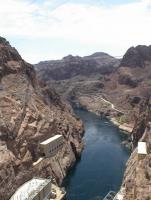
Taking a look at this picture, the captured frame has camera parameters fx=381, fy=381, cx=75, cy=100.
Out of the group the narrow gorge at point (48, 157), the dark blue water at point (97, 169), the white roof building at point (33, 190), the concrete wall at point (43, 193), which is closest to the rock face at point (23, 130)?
the narrow gorge at point (48, 157)

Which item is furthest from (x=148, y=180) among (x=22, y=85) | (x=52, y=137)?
(x=22, y=85)

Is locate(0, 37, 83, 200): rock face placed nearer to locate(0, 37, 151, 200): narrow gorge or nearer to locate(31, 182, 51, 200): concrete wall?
locate(0, 37, 151, 200): narrow gorge

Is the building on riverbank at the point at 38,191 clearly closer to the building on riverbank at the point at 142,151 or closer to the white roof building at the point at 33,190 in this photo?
the white roof building at the point at 33,190

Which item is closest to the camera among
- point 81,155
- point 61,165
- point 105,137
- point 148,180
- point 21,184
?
point 148,180

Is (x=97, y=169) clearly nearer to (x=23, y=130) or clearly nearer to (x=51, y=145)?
(x=51, y=145)

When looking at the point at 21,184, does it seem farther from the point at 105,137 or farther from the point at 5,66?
the point at 105,137

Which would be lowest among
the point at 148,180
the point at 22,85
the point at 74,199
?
the point at 74,199

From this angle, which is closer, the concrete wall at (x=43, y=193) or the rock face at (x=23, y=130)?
the concrete wall at (x=43, y=193)

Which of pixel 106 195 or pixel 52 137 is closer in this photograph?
pixel 106 195
